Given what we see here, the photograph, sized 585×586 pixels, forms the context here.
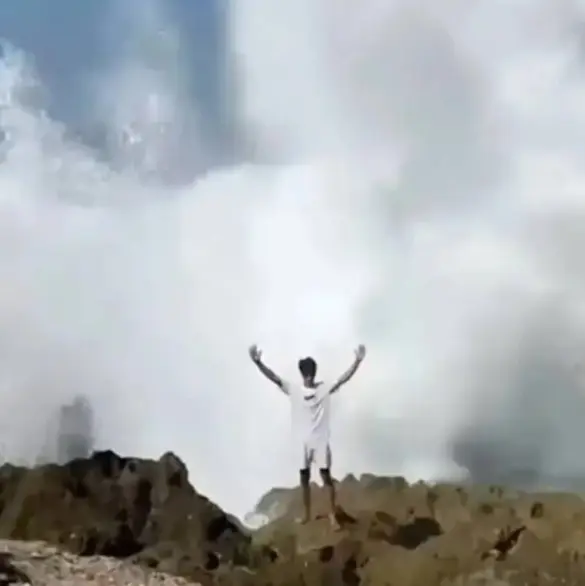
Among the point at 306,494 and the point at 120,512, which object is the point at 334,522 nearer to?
the point at 306,494

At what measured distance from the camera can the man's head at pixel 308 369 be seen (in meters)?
8.97

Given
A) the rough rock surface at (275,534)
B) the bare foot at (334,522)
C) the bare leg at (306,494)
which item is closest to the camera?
the rough rock surface at (275,534)

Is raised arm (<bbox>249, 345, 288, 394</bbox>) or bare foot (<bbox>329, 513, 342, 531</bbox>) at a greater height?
raised arm (<bbox>249, 345, 288, 394</bbox>)

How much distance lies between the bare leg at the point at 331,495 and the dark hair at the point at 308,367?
0.83 metres

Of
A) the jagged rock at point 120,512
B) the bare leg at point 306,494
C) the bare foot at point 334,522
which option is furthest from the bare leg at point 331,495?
the jagged rock at point 120,512

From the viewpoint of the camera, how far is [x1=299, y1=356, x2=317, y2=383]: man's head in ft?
29.4

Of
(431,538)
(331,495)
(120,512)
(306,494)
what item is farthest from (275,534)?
(120,512)

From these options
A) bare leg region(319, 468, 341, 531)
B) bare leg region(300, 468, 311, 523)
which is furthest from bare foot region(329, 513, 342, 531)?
bare leg region(300, 468, 311, 523)

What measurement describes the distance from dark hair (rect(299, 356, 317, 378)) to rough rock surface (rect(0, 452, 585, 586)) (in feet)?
4.01

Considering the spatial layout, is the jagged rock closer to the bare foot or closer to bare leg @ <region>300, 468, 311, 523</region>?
bare leg @ <region>300, 468, 311, 523</region>

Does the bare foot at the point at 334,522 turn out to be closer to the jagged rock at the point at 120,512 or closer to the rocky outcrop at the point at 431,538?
the rocky outcrop at the point at 431,538

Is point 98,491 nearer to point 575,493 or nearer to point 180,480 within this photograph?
point 180,480

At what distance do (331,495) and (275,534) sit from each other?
1.94 feet

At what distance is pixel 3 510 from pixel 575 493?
525 centimetres
